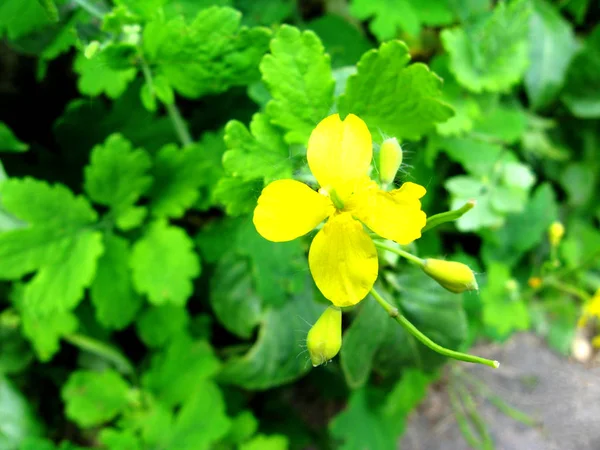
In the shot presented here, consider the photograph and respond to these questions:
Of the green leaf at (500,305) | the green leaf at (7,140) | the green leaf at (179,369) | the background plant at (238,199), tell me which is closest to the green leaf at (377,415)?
the background plant at (238,199)

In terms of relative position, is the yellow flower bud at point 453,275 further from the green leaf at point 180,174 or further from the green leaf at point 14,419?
the green leaf at point 14,419

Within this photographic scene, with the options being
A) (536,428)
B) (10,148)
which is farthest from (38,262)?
(536,428)

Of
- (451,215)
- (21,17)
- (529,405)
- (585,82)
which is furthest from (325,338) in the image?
(585,82)

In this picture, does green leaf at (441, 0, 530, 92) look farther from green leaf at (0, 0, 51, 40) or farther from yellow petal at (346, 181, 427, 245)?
green leaf at (0, 0, 51, 40)

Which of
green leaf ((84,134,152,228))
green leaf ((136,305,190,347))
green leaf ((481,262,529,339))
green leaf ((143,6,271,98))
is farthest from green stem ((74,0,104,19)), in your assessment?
green leaf ((481,262,529,339))

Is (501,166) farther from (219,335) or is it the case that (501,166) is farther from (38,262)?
(38,262)
